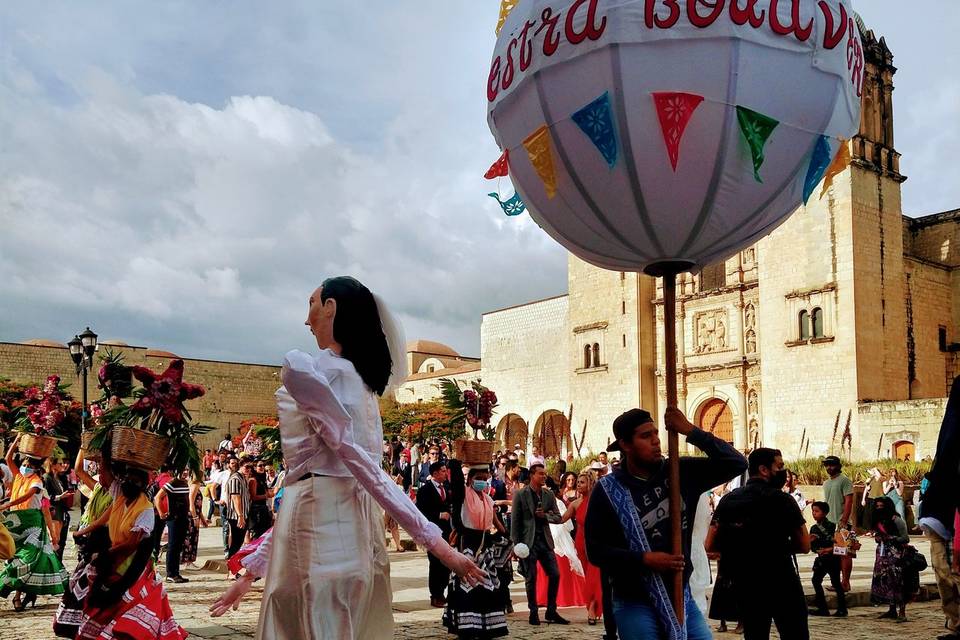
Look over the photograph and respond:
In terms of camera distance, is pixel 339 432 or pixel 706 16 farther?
pixel 706 16

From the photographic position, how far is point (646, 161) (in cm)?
365

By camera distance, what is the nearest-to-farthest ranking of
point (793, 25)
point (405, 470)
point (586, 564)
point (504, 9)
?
1. point (793, 25)
2. point (504, 9)
3. point (586, 564)
4. point (405, 470)

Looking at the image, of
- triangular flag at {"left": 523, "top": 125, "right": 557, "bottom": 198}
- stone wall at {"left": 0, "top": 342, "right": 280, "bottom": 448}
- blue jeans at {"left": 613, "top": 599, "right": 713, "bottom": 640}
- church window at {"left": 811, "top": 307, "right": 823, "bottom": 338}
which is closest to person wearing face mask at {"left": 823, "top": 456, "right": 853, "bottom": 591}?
blue jeans at {"left": 613, "top": 599, "right": 713, "bottom": 640}

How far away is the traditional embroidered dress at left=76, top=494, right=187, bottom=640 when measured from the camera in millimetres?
5262

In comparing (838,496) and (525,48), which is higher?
(525,48)

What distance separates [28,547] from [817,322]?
25868 mm

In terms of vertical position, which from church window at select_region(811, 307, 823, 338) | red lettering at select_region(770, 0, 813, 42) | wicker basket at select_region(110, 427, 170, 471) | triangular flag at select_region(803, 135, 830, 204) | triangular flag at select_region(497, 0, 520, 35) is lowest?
wicker basket at select_region(110, 427, 170, 471)

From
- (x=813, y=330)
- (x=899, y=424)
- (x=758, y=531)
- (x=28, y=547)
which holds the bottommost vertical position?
(x=28, y=547)

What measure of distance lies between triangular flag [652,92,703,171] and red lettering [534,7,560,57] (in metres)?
0.50

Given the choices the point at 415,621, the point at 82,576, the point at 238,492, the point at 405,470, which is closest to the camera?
the point at 82,576

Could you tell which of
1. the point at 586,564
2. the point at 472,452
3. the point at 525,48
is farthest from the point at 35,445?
the point at 525,48

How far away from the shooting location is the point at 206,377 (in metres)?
54.9

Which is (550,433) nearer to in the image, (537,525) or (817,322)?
(817,322)

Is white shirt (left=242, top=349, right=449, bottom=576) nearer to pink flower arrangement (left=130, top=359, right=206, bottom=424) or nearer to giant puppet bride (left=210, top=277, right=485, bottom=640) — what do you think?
giant puppet bride (left=210, top=277, right=485, bottom=640)
